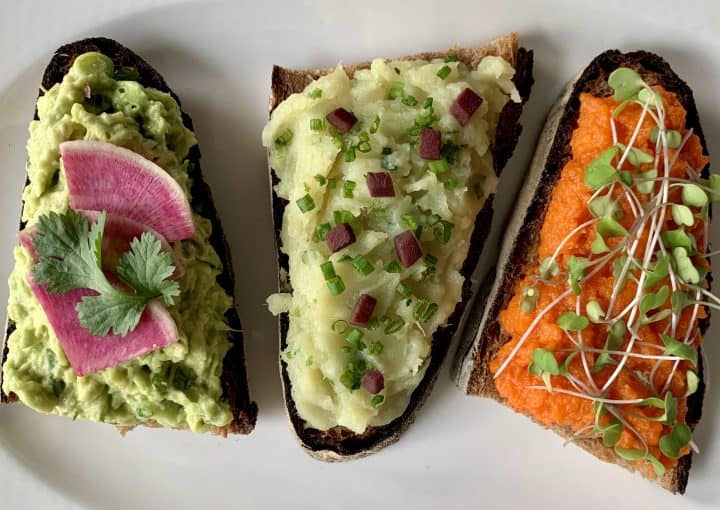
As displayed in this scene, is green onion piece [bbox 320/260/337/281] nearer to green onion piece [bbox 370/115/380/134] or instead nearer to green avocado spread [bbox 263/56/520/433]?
green avocado spread [bbox 263/56/520/433]

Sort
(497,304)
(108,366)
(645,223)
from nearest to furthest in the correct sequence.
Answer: (108,366) → (645,223) → (497,304)

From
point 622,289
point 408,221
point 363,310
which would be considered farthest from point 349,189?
point 622,289

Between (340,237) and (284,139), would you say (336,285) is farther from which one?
(284,139)

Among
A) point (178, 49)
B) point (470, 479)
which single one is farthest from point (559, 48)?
point (470, 479)

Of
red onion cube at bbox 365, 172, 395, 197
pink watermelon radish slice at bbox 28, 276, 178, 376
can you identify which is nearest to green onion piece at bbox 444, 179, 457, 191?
red onion cube at bbox 365, 172, 395, 197

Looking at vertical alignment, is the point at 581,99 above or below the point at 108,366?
above

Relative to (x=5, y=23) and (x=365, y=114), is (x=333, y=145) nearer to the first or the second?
(x=365, y=114)
